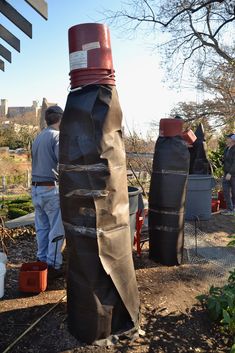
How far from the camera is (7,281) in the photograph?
12.5 ft

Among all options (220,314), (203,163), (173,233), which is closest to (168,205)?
(173,233)

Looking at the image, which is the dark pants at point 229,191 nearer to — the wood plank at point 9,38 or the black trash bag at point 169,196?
the black trash bag at point 169,196

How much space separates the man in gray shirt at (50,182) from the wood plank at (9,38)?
791mm

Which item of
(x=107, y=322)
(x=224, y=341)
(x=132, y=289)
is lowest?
(x=224, y=341)

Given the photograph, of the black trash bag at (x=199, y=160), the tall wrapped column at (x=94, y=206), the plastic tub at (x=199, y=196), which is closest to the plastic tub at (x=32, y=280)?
the tall wrapped column at (x=94, y=206)

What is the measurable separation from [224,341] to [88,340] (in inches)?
43.7

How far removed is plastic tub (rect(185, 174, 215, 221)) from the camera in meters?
6.65

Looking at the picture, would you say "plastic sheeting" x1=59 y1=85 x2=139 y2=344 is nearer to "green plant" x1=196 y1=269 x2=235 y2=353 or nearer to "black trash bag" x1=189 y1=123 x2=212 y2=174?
"green plant" x1=196 y1=269 x2=235 y2=353

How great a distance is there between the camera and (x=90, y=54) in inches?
94.6

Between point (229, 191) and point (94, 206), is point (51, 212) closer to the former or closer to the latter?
point (94, 206)

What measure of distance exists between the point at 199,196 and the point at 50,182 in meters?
3.72

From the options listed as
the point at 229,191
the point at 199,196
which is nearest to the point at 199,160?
the point at 229,191

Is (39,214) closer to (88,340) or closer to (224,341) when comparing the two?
(88,340)

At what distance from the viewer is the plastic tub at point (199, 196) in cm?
665
